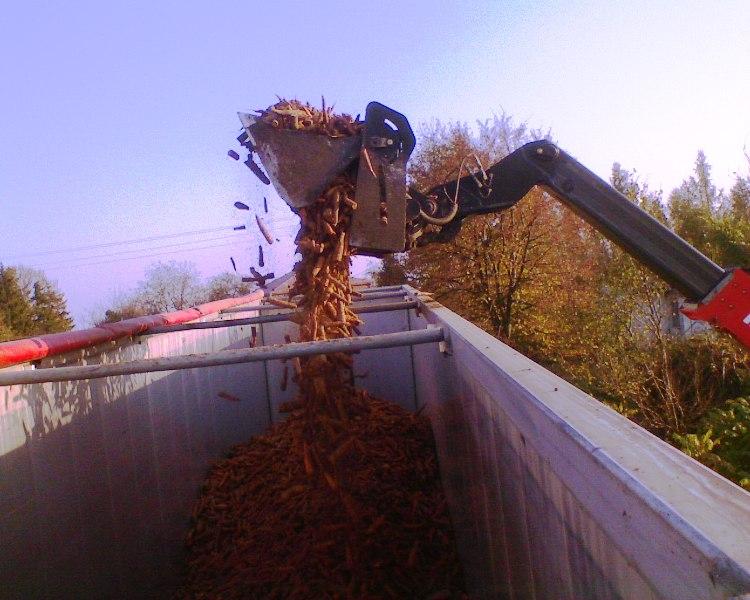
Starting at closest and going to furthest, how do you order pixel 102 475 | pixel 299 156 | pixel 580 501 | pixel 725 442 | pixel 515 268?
pixel 580 501
pixel 102 475
pixel 299 156
pixel 725 442
pixel 515 268

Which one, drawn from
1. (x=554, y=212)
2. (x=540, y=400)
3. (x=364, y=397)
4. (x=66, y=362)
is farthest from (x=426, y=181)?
(x=540, y=400)

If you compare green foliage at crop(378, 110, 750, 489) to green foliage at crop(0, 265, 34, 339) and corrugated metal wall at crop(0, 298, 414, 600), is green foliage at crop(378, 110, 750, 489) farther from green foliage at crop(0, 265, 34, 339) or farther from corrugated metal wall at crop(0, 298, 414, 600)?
green foliage at crop(0, 265, 34, 339)

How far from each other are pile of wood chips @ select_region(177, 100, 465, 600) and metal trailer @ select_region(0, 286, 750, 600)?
8.9 inches

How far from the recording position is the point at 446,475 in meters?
3.99

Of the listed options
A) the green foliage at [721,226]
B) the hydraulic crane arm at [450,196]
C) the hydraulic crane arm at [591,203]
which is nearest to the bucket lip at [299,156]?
the hydraulic crane arm at [450,196]

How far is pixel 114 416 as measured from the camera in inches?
138

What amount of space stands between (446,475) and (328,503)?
0.79m

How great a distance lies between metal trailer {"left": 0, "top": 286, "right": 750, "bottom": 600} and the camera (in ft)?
3.04

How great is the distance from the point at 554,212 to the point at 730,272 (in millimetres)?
→ 14722

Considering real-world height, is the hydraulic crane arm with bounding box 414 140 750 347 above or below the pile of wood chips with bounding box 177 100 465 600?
above

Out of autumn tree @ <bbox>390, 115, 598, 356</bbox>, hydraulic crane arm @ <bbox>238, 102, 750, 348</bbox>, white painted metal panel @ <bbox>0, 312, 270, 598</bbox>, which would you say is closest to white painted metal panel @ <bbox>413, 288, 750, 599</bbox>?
hydraulic crane arm @ <bbox>238, 102, 750, 348</bbox>

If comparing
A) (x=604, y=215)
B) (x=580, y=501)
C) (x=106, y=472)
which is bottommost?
(x=106, y=472)

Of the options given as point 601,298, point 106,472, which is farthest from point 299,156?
point 601,298

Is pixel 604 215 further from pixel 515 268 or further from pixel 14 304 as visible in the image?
pixel 14 304
